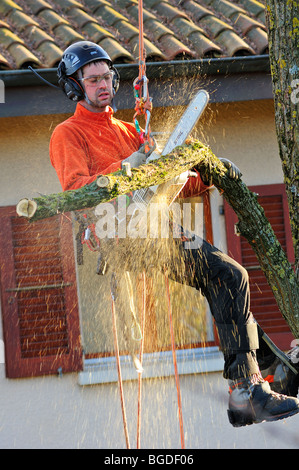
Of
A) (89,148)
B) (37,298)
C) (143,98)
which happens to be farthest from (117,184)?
(37,298)

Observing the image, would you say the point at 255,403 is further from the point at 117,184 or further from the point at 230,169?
the point at 117,184

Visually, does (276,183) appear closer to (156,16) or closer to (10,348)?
(156,16)

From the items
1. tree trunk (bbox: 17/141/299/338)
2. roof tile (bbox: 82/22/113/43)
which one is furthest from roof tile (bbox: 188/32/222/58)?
tree trunk (bbox: 17/141/299/338)

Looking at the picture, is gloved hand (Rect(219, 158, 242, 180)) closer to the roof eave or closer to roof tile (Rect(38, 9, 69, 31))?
the roof eave

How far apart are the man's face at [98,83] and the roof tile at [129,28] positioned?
185 centimetres

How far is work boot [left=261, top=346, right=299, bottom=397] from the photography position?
3.44m

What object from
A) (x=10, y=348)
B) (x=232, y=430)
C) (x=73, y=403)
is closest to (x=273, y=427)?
(x=232, y=430)

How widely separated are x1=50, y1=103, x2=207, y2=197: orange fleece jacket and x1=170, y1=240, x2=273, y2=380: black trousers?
330mm

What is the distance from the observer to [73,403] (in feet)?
19.2

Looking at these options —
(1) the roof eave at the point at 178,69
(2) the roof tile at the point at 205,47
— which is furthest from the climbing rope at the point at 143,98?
(2) the roof tile at the point at 205,47

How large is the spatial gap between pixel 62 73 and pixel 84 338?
288cm

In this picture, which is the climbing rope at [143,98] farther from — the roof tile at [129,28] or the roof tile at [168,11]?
the roof tile at [168,11]

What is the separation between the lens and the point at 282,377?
345cm

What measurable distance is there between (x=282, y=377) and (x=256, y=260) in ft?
8.56
